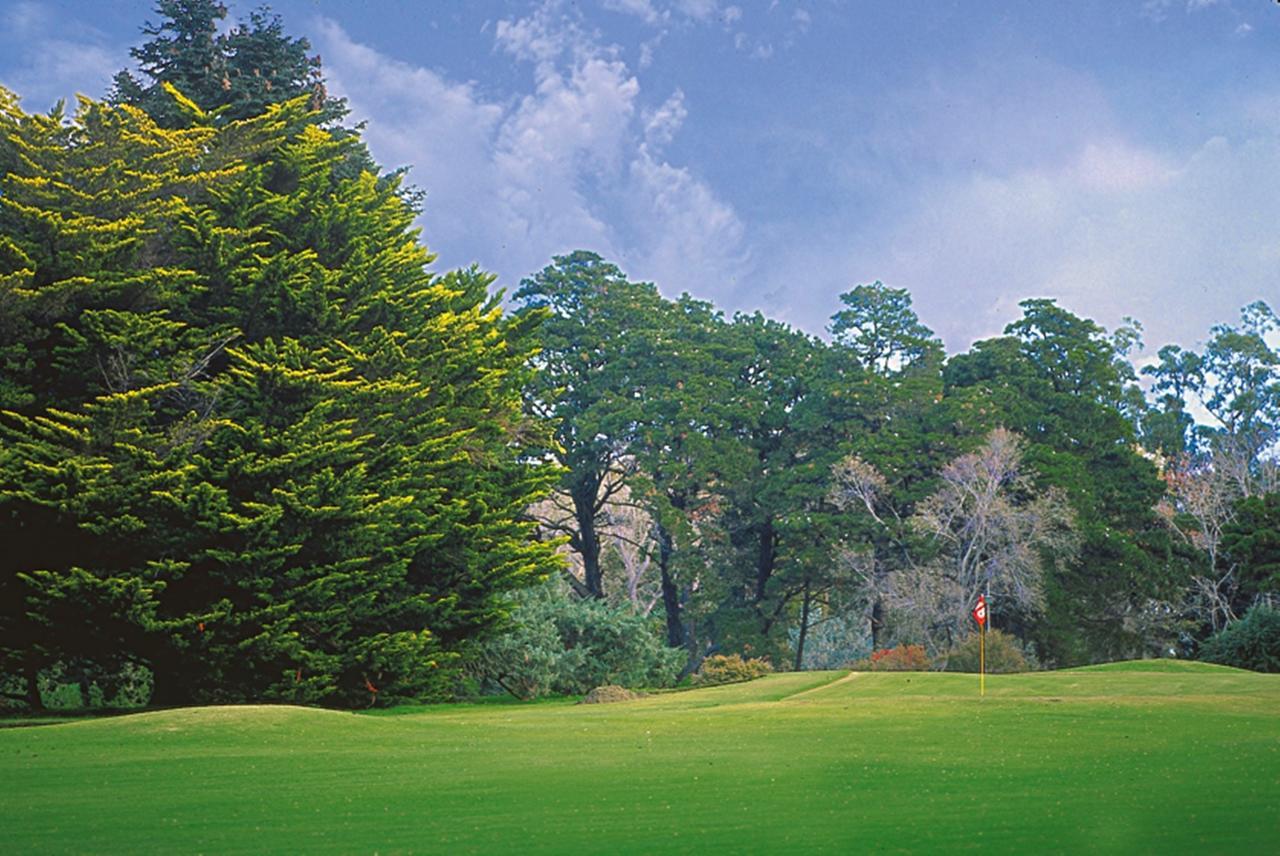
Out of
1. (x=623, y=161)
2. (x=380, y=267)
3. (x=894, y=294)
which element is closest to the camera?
(x=380, y=267)

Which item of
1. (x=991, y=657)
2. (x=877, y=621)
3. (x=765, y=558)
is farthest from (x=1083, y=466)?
(x=765, y=558)

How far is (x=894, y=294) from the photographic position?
46.9 metres

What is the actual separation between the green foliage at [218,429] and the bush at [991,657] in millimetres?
14179

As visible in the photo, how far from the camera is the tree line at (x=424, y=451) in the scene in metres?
25.1

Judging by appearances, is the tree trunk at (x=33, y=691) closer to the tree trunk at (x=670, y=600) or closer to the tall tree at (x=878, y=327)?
the tree trunk at (x=670, y=600)

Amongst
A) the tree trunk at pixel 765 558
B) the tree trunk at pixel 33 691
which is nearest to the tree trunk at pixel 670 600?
the tree trunk at pixel 765 558

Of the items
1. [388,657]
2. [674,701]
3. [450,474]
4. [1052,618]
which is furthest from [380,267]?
[1052,618]

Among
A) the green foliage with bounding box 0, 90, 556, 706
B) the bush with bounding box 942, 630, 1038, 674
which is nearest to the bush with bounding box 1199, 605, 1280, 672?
the bush with bounding box 942, 630, 1038, 674

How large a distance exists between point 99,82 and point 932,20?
2753 cm

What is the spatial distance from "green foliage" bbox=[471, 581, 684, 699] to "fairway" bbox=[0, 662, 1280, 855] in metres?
13.2

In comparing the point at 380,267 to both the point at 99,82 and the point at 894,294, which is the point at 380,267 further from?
the point at 894,294

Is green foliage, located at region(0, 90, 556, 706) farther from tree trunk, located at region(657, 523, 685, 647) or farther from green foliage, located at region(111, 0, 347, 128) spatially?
tree trunk, located at region(657, 523, 685, 647)

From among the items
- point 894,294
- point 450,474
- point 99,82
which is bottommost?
point 450,474

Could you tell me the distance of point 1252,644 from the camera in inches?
1286
